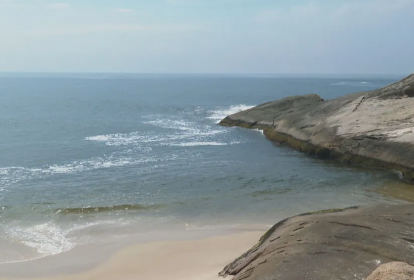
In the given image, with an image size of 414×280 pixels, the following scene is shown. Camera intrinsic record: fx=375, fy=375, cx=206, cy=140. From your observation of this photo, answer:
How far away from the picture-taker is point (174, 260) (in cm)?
1262

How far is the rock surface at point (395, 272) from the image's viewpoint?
5.06 meters

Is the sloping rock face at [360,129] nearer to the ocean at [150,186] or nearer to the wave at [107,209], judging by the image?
the ocean at [150,186]

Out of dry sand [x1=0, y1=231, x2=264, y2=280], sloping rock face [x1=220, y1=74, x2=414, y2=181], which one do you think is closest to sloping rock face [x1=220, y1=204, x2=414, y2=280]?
dry sand [x1=0, y1=231, x2=264, y2=280]

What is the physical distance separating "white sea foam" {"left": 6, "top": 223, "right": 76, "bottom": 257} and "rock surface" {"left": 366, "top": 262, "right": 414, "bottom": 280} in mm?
11187

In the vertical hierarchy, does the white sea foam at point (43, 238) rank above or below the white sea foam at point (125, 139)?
below

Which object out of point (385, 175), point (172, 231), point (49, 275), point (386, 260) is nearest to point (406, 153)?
point (385, 175)

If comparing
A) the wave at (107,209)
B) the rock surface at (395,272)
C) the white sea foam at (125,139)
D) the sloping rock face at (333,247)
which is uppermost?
the rock surface at (395,272)

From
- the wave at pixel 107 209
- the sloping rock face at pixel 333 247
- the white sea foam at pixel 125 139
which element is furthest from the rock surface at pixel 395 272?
the white sea foam at pixel 125 139

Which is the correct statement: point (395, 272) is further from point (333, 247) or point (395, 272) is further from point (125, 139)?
point (125, 139)

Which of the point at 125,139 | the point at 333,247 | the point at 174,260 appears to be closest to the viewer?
the point at 333,247

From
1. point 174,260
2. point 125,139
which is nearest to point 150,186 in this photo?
point 174,260

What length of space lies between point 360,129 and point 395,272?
928 inches

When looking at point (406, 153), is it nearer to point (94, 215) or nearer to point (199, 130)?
point (94, 215)

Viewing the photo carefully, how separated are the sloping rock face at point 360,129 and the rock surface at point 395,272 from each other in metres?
18.9
